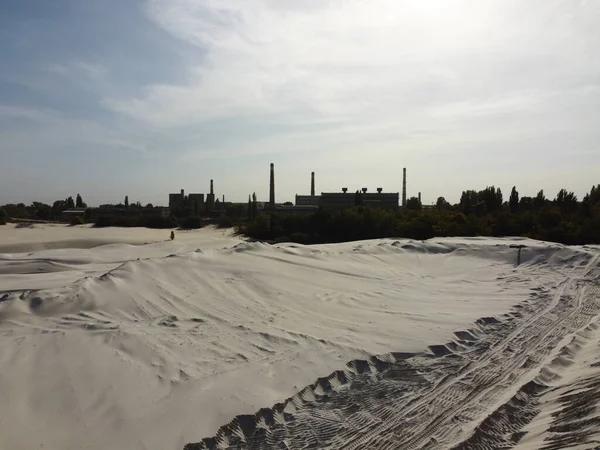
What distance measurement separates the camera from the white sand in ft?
16.6

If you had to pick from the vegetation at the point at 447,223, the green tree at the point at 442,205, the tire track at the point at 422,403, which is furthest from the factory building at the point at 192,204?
the tire track at the point at 422,403

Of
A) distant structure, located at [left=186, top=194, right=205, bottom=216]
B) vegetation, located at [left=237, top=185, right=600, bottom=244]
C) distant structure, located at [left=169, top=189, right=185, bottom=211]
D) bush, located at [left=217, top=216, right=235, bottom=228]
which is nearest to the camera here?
vegetation, located at [left=237, top=185, right=600, bottom=244]

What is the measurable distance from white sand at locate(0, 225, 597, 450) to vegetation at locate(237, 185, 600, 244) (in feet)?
50.0

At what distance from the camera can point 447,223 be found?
95.6ft

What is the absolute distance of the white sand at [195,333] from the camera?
200 inches

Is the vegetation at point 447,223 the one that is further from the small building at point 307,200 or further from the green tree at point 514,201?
the small building at point 307,200

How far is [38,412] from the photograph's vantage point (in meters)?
5.04

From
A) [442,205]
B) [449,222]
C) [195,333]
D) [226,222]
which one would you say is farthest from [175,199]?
[195,333]

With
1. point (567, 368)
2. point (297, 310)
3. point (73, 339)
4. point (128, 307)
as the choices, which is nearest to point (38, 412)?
point (73, 339)

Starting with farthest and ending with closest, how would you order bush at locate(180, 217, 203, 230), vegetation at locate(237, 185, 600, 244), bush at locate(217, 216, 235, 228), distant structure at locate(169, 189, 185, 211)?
distant structure at locate(169, 189, 185, 211) → bush at locate(217, 216, 235, 228) → bush at locate(180, 217, 203, 230) → vegetation at locate(237, 185, 600, 244)

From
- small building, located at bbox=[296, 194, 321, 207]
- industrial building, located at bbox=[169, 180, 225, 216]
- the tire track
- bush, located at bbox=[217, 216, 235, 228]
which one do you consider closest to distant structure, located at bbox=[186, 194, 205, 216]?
industrial building, located at bbox=[169, 180, 225, 216]

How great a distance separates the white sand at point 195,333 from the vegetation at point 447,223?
15.2 metres

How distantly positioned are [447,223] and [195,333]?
2385cm

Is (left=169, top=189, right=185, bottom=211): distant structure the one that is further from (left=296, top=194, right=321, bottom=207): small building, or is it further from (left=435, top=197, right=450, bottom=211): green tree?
(left=435, top=197, right=450, bottom=211): green tree
